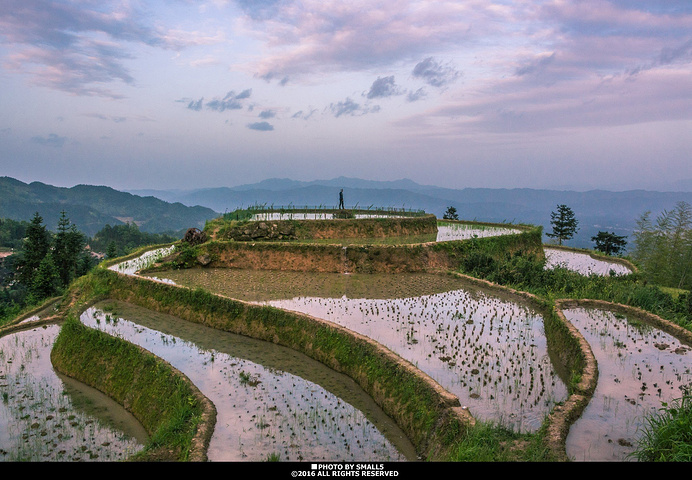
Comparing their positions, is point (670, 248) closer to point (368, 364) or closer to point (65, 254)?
point (368, 364)

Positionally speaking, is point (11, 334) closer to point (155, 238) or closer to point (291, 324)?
point (291, 324)

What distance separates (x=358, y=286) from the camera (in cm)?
1349

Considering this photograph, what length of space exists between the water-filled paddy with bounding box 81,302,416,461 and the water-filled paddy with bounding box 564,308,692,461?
7.67ft

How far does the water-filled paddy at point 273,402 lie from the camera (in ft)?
18.0

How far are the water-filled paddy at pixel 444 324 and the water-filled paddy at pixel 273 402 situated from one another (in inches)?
49.6

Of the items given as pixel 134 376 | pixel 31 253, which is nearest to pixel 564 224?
pixel 134 376

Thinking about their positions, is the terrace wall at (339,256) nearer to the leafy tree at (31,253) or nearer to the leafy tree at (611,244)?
the leafy tree at (31,253)

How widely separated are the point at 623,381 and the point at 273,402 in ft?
18.5

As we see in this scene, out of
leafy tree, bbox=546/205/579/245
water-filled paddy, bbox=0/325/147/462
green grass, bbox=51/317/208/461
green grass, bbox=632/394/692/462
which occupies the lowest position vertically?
water-filled paddy, bbox=0/325/147/462

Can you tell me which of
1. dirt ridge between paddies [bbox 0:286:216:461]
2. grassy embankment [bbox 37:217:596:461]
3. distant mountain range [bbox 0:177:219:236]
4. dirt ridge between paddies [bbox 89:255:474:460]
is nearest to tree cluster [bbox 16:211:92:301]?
grassy embankment [bbox 37:217:596:461]

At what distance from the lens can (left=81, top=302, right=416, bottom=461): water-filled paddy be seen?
5.49 m

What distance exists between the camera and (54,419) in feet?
23.1

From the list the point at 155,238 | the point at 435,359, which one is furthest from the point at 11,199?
the point at 435,359

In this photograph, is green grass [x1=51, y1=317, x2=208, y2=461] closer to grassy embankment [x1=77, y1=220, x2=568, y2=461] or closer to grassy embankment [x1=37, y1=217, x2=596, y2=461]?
grassy embankment [x1=37, y1=217, x2=596, y2=461]
